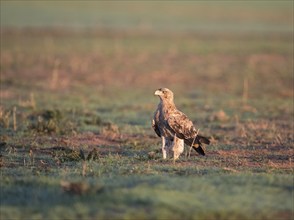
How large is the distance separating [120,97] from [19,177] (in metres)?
14.1

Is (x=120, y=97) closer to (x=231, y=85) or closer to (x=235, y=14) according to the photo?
(x=231, y=85)

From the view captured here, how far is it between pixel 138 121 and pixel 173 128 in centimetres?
720

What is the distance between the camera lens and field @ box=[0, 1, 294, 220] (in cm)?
823

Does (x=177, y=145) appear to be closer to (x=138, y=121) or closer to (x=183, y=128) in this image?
(x=183, y=128)

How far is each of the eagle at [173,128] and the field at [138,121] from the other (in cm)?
35

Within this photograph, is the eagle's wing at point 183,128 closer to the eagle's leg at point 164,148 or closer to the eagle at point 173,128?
the eagle at point 173,128

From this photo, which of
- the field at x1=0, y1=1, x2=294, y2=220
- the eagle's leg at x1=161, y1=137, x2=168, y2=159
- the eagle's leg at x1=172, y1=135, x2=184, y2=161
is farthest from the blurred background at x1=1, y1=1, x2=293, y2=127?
the eagle's leg at x1=172, y1=135, x2=184, y2=161

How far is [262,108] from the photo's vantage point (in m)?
21.2

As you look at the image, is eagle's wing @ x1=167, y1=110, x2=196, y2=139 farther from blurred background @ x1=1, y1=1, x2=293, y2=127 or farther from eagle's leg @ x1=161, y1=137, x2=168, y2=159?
blurred background @ x1=1, y1=1, x2=293, y2=127

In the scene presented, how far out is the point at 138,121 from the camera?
18.2m

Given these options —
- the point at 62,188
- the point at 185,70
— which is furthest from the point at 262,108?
the point at 62,188

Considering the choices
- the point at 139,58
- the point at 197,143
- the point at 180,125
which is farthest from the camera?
the point at 139,58

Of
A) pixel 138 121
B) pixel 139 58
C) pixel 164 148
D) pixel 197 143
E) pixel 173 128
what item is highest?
pixel 139 58

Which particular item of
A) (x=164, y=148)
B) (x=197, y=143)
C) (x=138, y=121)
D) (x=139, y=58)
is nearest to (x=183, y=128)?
(x=197, y=143)
